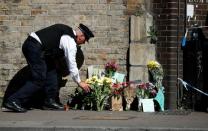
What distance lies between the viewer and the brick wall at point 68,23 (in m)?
10.4

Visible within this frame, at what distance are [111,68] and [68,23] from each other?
45.8 inches

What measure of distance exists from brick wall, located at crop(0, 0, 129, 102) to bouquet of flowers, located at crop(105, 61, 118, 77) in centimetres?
19

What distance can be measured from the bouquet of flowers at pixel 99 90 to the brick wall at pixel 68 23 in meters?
0.59

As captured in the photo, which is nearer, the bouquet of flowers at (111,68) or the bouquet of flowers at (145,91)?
the bouquet of flowers at (145,91)

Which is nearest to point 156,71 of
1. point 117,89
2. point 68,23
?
point 117,89

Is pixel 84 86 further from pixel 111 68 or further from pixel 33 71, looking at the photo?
pixel 111 68

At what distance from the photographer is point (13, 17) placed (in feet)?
34.7

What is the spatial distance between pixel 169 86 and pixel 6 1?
11.1 ft

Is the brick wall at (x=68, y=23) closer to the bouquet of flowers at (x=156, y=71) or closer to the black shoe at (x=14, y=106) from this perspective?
the bouquet of flowers at (x=156, y=71)

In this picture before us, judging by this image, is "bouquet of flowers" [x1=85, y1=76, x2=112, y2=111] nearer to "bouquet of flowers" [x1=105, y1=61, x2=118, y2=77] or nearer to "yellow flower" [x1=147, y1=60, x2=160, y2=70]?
"bouquet of flowers" [x1=105, y1=61, x2=118, y2=77]

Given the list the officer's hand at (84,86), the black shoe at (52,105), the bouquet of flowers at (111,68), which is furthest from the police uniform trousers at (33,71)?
the bouquet of flowers at (111,68)

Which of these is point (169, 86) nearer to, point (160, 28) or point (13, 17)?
point (160, 28)

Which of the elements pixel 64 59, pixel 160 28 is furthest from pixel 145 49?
pixel 64 59

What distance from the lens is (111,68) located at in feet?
33.6
